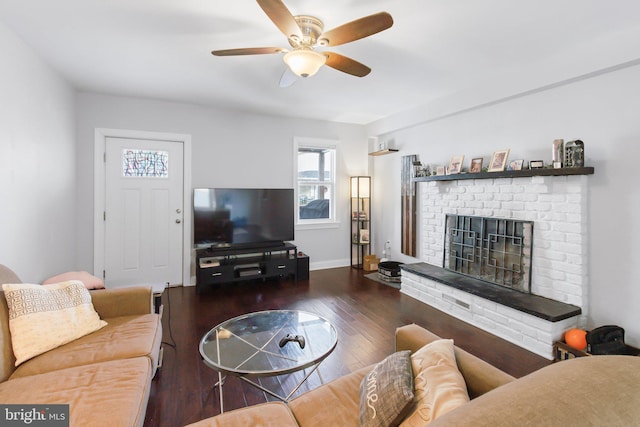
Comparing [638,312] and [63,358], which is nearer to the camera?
[63,358]

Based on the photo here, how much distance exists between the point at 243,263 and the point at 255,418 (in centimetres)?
316

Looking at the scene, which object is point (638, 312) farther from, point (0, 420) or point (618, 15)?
point (0, 420)

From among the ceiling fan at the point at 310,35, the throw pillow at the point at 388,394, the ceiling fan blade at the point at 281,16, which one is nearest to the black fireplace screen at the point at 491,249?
the ceiling fan at the point at 310,35

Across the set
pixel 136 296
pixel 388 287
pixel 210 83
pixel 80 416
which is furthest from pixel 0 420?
pixel 388 287

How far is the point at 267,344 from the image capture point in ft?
6.08

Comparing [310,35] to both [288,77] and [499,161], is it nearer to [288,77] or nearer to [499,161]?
[288,77]

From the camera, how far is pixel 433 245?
13.1 feet

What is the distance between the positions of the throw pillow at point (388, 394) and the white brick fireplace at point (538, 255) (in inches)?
75.8

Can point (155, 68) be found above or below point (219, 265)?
above

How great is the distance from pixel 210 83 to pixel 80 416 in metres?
3.11

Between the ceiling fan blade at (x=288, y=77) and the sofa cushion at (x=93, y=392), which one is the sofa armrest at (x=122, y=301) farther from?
the ceiling fan blade at (x=288, y=77)

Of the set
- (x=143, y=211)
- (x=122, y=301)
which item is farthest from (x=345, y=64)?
(x=143, y=211)

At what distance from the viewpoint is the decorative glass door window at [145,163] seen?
12.6 feet

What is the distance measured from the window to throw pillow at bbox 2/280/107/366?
327cm
